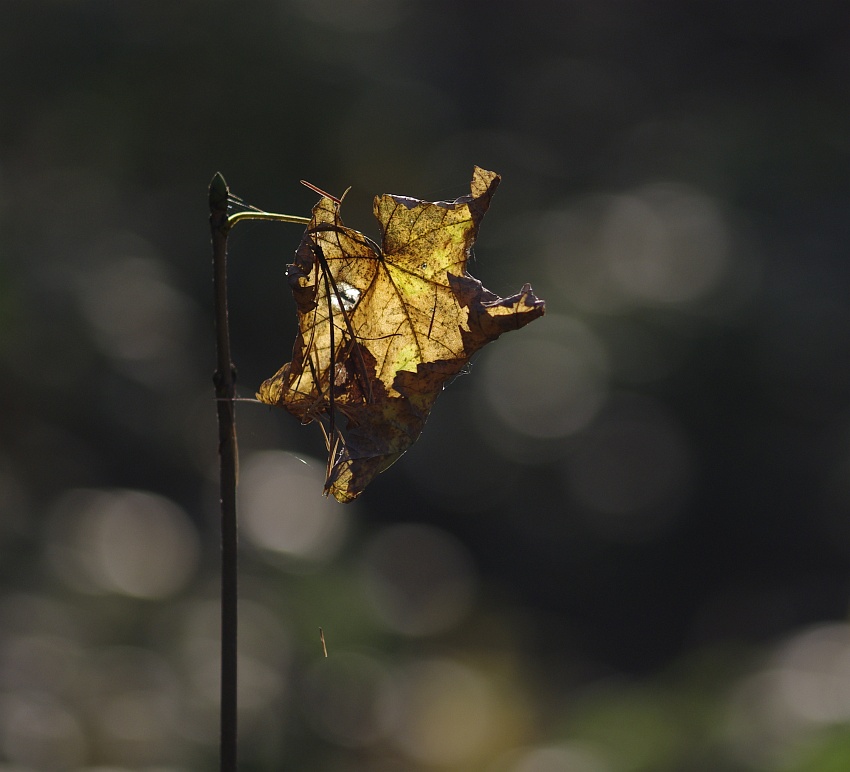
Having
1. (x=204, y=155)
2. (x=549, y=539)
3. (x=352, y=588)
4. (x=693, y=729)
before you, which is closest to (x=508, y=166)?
(x=204, y=155)

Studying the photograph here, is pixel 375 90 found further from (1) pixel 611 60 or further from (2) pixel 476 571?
(2) pixel 476 571

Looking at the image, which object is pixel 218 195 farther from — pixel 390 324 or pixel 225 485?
pixel 390 324

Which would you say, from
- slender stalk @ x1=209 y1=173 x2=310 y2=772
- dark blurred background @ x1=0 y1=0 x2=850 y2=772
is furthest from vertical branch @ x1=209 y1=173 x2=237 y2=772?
dark blurred background @ x1=0 y1=0 x2=850 y2=772

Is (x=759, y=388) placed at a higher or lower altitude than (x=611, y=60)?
lower

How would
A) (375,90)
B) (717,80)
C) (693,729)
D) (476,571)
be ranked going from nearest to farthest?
1. (693,729)
2. (476,571)
3. (375,90)
4. (717,80)

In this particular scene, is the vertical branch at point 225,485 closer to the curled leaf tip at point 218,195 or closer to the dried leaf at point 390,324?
the curled leaf tip at point 218,195
